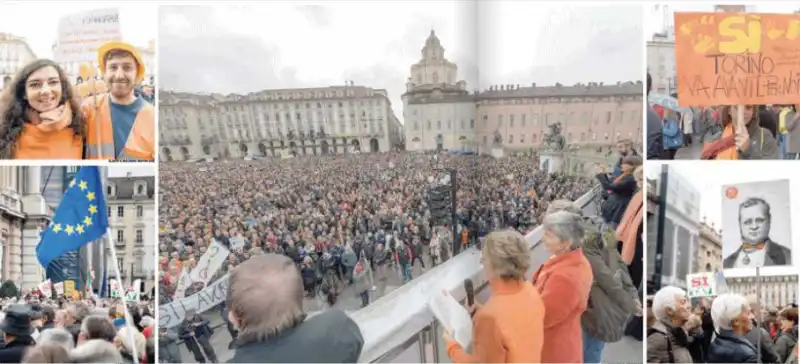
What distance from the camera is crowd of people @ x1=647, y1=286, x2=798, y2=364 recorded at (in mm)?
4801

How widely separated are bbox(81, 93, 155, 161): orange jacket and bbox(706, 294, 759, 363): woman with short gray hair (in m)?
A: 3.10

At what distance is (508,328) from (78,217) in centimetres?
227

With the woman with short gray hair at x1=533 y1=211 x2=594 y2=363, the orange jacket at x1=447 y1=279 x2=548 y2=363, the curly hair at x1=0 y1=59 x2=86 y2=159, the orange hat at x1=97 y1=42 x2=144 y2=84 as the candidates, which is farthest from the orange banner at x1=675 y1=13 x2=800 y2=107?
the curly hair at x1=0 y1=59 x2=86 y2=159

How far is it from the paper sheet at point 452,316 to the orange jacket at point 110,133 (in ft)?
5.42

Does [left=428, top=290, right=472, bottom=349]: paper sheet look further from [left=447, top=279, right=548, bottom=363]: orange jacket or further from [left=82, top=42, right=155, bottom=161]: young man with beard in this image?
[left=82, top=42, right=155, bottom=161]: young man with beard

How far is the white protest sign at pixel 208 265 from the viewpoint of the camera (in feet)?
15.3

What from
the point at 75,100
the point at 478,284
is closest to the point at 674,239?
the point at 478,284

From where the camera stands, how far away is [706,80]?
4.77 metres

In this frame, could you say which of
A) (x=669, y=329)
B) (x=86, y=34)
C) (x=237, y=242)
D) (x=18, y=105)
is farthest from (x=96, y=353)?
(x=669, y=329)

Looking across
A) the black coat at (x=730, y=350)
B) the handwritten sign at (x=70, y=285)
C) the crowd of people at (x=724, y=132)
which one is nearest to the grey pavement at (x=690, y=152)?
the crowd of people at (x=724, y=132)

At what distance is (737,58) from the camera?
477 centimetres

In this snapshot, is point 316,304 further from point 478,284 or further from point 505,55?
point 505,55

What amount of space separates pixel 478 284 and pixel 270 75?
1.53 m

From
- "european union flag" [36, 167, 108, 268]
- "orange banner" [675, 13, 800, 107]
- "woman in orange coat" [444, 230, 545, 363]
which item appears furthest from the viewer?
"orange banner" [675, 13, 800, 107]
